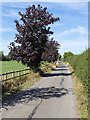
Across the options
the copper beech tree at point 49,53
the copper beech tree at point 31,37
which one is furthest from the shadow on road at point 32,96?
the copper beech tree at point 49,53

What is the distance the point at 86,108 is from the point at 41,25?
1439 cm

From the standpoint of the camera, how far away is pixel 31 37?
19422mm

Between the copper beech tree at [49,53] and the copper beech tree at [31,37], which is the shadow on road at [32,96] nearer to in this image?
the copper beech tree at [31,37]

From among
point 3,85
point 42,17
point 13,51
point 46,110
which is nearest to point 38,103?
point 46,110

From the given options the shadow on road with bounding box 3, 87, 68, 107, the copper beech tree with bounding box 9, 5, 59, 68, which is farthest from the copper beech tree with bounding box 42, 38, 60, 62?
the shadow on road with bounding box 3, 87, 68, 107

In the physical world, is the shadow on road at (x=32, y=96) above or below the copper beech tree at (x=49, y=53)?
below

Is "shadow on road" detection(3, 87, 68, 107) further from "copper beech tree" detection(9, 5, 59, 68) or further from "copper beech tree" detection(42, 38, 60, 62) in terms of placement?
"copper beech tree" detection(42, 38, 60, 62)

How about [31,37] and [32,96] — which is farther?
[31,37]

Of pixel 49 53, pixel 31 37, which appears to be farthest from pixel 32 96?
pixel 49 53

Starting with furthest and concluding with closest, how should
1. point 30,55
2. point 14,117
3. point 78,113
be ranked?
point 30,55 < point 78,113 < point 14,117

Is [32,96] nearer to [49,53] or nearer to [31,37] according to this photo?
[31,37]

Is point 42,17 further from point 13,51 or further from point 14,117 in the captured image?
point 14,117

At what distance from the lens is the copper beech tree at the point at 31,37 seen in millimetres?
19391

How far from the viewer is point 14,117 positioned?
6508 millimetres
